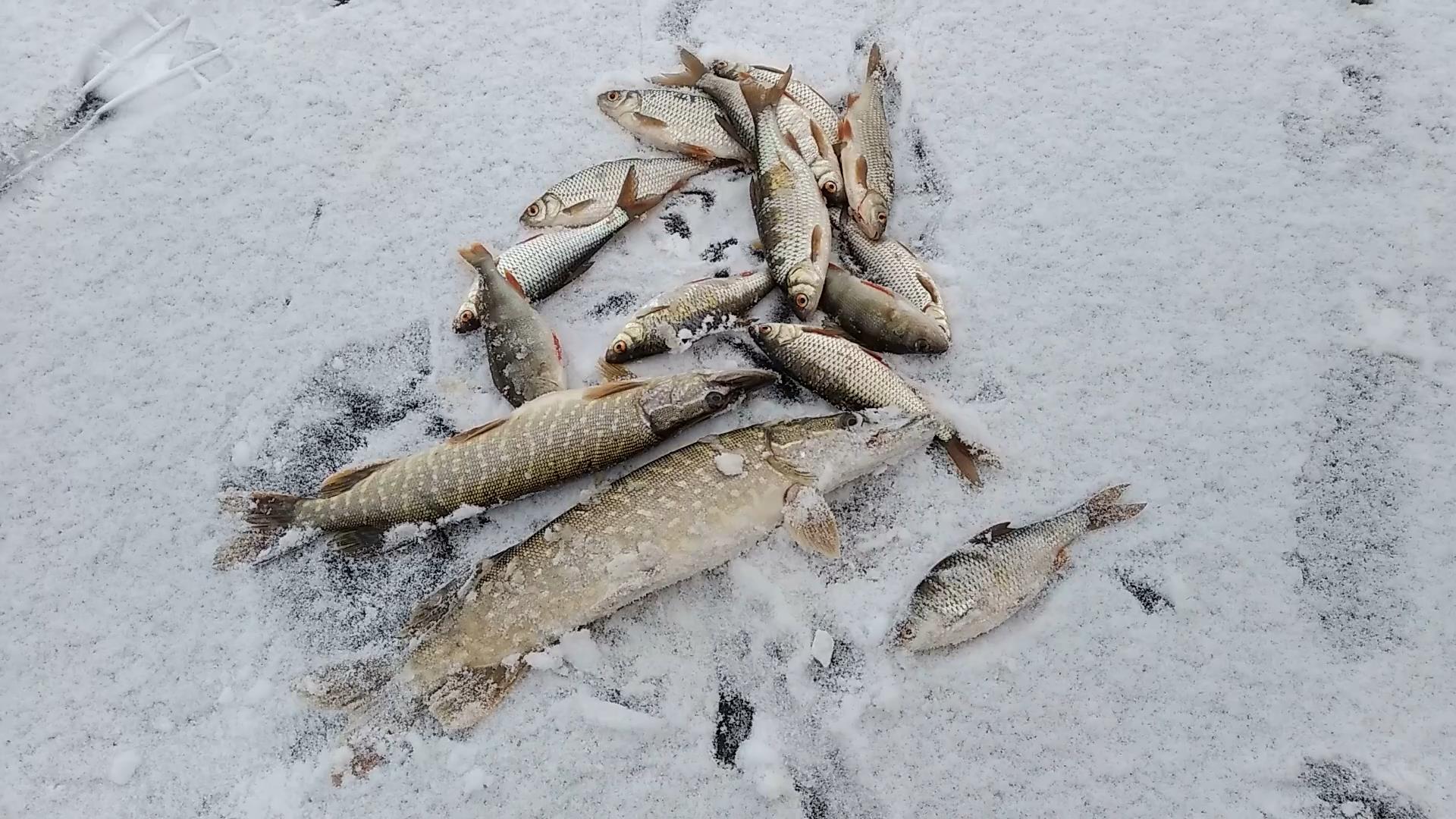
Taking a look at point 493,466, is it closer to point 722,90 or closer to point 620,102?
point 620,102

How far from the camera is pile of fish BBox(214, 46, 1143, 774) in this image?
2.96m

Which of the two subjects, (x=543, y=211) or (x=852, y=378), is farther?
(x=543, y=211)

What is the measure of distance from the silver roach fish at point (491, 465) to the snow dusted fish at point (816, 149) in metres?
1.17

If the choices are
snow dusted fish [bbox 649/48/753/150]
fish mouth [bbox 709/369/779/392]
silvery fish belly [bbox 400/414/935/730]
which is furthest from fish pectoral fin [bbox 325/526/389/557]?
snow dusted fish [bbox 649/48/753/150]

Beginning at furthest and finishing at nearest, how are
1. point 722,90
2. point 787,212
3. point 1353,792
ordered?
point 722,90 → point 787,212 → point 1353,792

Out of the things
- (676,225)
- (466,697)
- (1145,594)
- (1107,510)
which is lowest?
(1145,594)

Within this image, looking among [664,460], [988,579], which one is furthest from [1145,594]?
[664,460]

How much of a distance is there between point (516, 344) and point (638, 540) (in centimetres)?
109

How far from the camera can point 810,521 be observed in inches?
122

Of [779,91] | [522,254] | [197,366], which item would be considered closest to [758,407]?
[522,254]

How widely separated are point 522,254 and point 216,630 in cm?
206

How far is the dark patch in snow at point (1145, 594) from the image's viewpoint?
10.0 feet

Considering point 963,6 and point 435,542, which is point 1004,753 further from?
point 963,6

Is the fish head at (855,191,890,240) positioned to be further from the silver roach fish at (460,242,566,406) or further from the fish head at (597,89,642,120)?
the silver roach fish at (460,242,566,406)
